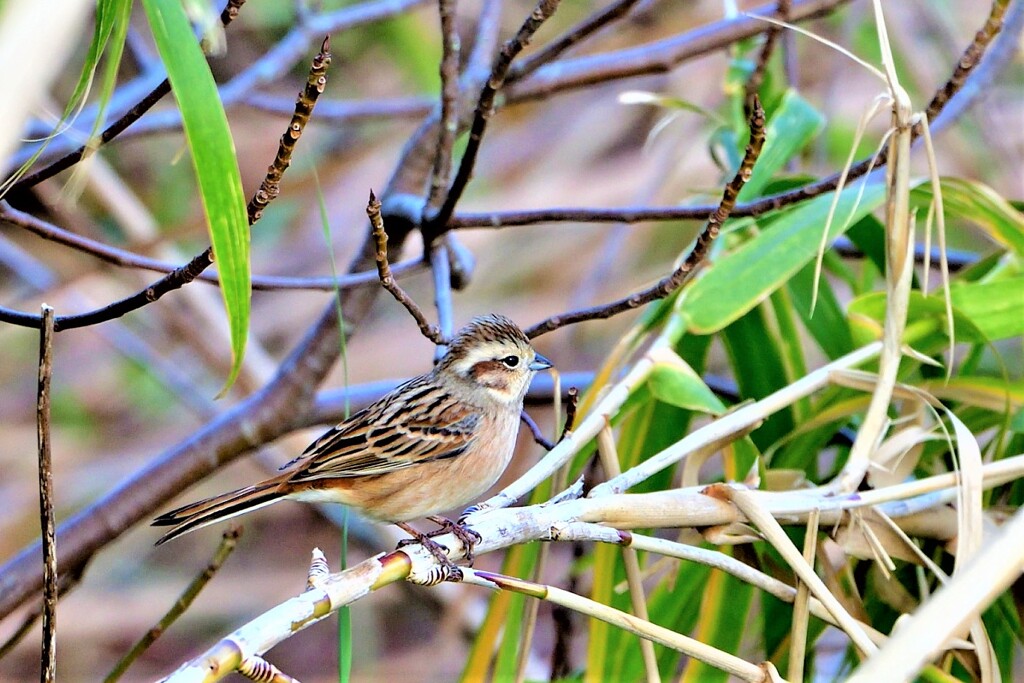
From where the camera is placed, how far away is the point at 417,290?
4.62m

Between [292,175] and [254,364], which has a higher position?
[292,175]

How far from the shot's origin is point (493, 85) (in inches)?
70.2

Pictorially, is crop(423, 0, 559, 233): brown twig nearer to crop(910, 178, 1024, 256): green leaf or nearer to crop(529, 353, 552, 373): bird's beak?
crop(529, 353, 552, 373): bird's beak

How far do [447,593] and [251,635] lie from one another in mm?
2545

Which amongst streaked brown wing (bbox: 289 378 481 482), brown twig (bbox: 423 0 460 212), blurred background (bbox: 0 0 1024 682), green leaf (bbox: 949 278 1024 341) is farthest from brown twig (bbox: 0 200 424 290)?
blurred background (bbox: 0 0 1024 682)

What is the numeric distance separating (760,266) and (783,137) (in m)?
0.49

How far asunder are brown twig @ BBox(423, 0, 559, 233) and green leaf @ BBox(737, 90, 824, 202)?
0.70 meters

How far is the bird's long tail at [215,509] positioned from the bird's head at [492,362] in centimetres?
50

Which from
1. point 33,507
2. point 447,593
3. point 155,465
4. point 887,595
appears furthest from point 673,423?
point 33,507

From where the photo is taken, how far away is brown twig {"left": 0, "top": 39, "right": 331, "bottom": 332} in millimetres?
1229

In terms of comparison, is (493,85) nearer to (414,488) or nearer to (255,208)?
(255,208)

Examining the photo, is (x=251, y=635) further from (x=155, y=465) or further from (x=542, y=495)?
(x=155, y=465)

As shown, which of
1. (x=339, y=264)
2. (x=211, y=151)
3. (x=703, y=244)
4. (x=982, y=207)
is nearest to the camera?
(x=211, y=151)

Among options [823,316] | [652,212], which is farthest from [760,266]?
[823,316]
